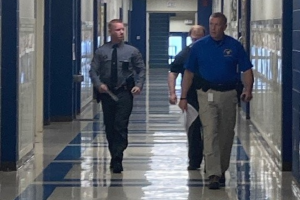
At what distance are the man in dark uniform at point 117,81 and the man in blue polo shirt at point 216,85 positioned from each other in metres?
1.07

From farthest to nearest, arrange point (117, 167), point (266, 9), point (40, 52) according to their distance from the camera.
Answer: point (40, 52) → point (266, 9) → point (117, 167)

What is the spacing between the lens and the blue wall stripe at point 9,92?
9.59m

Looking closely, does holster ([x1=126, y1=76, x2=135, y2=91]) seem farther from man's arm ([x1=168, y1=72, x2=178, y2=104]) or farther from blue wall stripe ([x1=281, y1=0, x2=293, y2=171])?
blue wall stripe ([x1=281, y1=0, x2=293, y2=171])

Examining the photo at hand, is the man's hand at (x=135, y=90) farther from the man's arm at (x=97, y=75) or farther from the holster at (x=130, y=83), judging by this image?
the man's arm at (x=97, y=75)

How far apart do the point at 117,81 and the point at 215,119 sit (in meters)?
1.46

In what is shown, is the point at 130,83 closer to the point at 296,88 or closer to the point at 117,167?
the point at 117,167

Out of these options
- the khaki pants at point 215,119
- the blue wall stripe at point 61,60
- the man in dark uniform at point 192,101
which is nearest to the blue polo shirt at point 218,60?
the khaki pants at point 215,119

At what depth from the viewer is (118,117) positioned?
31.3ft

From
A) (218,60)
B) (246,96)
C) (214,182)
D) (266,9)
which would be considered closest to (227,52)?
(218,60)

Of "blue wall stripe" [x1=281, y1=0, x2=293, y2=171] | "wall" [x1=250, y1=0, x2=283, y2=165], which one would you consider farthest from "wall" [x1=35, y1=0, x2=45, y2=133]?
"blue wall stripe" [x1=281, y1=0, x2=293, y2=171]

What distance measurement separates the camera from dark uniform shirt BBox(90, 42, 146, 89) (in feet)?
31.3

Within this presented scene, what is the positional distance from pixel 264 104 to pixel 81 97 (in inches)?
231

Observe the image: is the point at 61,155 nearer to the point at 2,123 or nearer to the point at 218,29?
the point at 2,123

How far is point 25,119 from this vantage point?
10.5 meters
